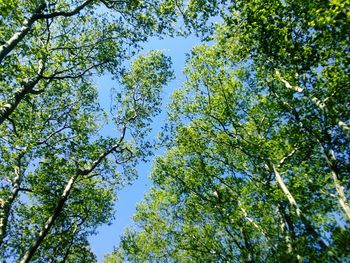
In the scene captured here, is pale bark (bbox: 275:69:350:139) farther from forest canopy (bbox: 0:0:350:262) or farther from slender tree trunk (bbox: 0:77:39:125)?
slender tree trunk (bbox: 0:77:39:125)

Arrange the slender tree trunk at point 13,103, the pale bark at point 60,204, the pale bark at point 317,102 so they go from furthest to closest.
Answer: the pale bark at point 60,204, the slender tree trunk at point 13,103, the pale bark at point 317,102

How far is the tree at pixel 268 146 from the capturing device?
1369cm

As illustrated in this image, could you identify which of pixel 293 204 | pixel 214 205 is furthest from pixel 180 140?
pixel 293 204

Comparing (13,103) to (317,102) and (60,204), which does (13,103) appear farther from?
(317,102)

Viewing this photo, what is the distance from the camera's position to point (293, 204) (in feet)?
46.8

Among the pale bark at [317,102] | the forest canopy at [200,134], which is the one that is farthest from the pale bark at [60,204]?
the pale bark at [317,102]

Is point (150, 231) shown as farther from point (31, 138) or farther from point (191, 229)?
point (31, 138)

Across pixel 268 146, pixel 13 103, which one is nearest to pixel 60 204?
pixel 13 103

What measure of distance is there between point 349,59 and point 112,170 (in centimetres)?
1798

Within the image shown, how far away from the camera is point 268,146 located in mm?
17219

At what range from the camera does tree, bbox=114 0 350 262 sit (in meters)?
13.7

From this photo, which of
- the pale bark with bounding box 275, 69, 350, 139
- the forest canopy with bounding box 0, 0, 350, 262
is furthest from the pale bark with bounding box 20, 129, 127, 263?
the pale bark with bounding box 275, 69, 350, 139

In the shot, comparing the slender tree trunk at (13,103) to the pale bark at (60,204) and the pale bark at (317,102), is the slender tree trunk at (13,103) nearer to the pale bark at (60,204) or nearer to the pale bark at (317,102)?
the pale bark at (60,204)

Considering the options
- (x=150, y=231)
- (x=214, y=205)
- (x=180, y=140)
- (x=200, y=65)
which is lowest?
(x=214, y=205)
